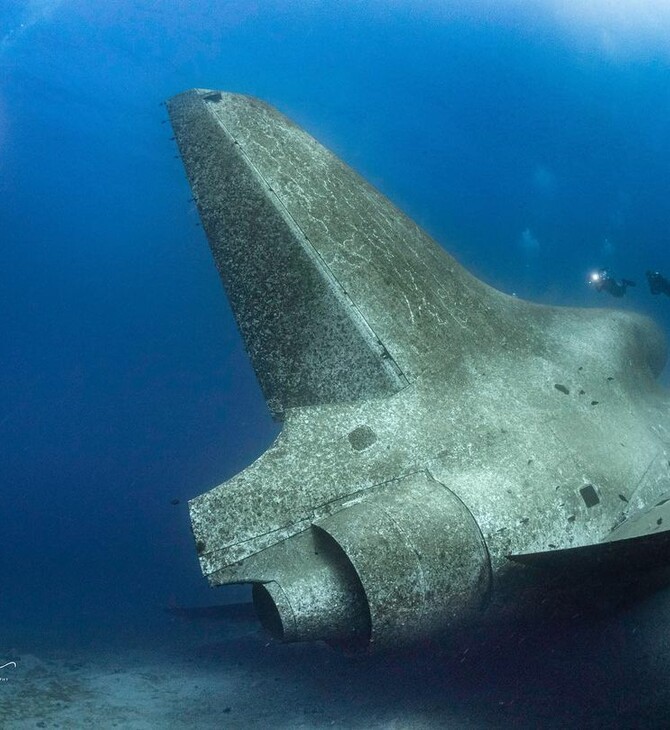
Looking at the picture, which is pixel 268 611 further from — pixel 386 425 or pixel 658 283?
pixel 658 283

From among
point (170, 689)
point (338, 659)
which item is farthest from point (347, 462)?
point (170, 689)

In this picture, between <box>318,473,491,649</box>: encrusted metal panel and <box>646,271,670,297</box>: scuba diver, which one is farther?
<box>646,271,670,297</box>: scuba diver

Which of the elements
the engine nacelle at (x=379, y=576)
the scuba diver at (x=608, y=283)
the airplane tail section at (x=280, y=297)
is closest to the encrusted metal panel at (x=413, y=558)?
the engine nacelle at (x=379, y=576)

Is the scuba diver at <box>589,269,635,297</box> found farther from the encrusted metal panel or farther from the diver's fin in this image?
the encrusted metal panel

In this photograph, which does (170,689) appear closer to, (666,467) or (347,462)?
(347,462)

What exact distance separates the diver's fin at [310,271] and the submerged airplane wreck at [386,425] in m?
0.02

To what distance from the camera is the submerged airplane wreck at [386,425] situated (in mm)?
3561

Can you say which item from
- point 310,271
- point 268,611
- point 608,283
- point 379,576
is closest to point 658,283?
point 608,283

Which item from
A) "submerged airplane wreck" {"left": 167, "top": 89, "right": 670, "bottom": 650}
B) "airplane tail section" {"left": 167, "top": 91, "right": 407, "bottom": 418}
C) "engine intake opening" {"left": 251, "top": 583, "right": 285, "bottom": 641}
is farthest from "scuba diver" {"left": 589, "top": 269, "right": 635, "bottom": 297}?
"engine intake opening" {"left": 251, "top": 583, "right": 285, "bottom": 641}

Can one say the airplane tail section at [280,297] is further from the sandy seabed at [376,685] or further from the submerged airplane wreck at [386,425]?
the sandy seabed at [376,685]

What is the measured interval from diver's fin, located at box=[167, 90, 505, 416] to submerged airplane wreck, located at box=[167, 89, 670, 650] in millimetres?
22

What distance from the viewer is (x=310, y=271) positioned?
189 inches

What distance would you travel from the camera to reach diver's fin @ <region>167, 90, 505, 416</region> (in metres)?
4.70

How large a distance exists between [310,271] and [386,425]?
1789mm
